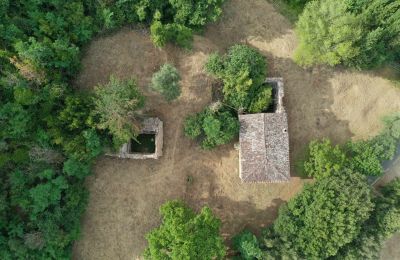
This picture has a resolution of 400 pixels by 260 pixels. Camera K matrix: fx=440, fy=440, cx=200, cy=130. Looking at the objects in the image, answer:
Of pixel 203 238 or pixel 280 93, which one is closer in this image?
pixel 203 238

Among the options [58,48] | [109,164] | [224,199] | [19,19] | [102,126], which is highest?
[19,19]

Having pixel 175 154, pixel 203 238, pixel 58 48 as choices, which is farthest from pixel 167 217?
pixel 58 48

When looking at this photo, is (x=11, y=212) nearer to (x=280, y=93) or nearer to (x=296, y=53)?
(x=280, y=93)

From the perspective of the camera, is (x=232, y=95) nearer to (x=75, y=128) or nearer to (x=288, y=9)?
(x=288, y=9)

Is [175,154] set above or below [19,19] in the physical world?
below

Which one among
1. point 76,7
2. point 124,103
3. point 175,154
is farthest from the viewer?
point 175,154

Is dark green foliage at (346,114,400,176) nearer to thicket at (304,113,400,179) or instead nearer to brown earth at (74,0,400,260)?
thicket at (304,113,400,179)

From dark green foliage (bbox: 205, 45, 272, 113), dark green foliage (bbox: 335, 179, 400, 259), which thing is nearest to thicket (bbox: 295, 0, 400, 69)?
dark green foliage (bbox: 205, 45, 272, 113)

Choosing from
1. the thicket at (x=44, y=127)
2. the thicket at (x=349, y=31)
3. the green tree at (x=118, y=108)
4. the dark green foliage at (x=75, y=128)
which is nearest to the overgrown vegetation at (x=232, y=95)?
the thicket at (x=349, y=31)
